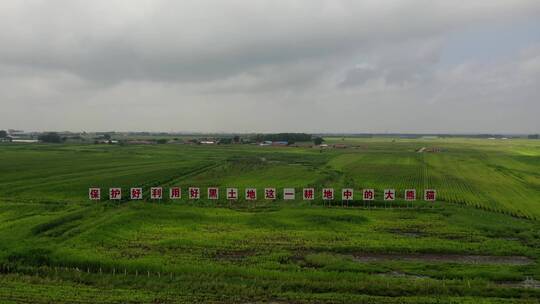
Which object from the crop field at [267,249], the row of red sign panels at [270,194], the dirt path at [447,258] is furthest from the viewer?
the row of red sign panels at [270,194]

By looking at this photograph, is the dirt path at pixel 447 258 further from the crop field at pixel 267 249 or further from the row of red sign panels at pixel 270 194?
the row of red sign panels at pixel 270 194

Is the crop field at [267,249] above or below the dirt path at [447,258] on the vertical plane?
above

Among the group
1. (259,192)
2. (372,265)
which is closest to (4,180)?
(259,192)

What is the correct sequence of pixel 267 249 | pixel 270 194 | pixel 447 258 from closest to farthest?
pixel 447 258, pixel 267 249, pixel 270 194

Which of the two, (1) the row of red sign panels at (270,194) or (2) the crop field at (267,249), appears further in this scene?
(1) the row of red sign panels at (270,194)

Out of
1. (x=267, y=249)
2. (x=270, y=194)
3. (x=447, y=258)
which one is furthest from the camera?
(x=270, y=194)

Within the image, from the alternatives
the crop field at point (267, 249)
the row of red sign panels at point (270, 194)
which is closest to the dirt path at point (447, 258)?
the crop field at point (267, 249)

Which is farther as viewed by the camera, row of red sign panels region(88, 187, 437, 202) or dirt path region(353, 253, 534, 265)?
row of red sign panels region(88, 187, 437, 202)

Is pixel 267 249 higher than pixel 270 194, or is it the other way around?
pixel 270 194

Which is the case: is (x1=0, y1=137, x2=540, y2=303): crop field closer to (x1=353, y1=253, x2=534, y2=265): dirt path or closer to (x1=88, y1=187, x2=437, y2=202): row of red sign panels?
(x1=353, y1=253, x2=534, y2=265): dirt path

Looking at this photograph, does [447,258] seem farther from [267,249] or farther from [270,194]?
[270,194]

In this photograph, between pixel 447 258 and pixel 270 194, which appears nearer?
pixel 447 258

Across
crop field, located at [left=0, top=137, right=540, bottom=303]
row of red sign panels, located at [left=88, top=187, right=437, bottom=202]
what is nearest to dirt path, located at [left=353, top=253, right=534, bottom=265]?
crop field, located at [left=0, top=137, right=540, bottom=303]

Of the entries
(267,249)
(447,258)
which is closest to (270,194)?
(267,249)
